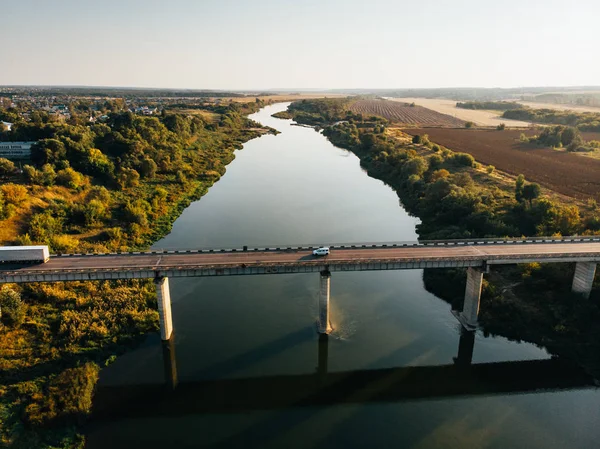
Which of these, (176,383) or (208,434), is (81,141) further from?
(208,434)

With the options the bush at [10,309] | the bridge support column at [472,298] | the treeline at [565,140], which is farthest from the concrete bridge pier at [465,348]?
the treeline at [565,140]

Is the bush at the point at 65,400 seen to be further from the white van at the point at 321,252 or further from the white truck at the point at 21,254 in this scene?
the white van at the point at 321,252

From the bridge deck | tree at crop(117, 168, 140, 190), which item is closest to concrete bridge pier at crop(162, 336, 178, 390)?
the bridge deck

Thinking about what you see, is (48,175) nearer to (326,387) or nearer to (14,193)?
(14,193)

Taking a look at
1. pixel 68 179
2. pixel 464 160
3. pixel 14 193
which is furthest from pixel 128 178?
pixel 464 160

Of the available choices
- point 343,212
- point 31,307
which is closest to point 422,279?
point 343,212

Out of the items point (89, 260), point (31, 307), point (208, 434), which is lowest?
point (208, 434)
